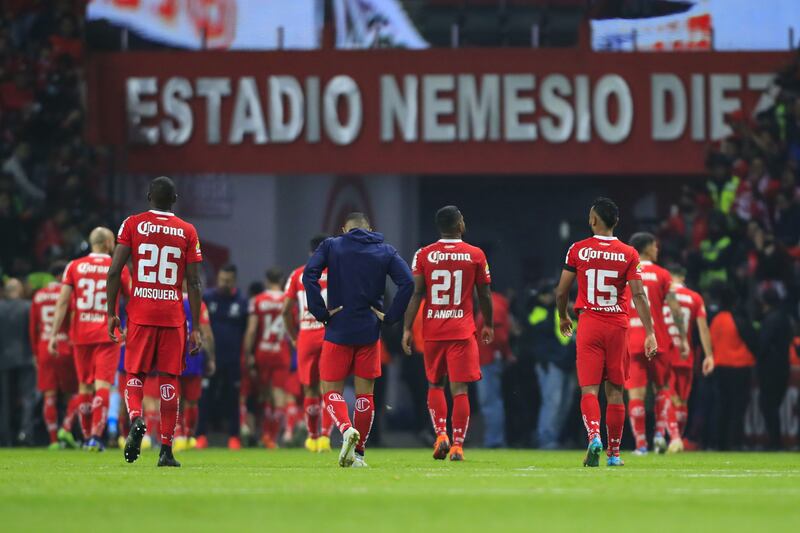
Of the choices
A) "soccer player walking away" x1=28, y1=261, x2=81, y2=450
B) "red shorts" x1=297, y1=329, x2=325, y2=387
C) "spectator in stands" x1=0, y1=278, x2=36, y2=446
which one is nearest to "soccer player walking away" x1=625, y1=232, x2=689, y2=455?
"red shorts" x1=297, y1=329, x2=325, y2=387

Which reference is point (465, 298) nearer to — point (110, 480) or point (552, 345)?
point (110, 480)

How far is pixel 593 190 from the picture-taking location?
1267 inches

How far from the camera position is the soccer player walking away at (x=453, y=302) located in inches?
582

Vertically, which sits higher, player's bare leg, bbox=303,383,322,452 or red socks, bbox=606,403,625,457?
red socks, bbox=606,403,625,457

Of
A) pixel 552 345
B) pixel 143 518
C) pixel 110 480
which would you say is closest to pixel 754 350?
pixel 552 345

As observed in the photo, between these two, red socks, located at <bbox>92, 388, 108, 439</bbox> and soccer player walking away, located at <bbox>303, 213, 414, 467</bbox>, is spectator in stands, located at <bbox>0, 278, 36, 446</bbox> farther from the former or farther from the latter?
soccer player walking away, located at <bbox>303, 213, 414, 467</bbox>

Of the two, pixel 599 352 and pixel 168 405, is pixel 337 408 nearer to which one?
pixel 168 405

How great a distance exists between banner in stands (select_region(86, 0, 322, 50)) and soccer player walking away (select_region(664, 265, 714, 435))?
9.70 meters

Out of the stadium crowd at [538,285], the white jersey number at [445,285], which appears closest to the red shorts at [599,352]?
the white jersey number at [445,285]

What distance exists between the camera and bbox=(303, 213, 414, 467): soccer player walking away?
13.5m

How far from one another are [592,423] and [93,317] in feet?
19.3

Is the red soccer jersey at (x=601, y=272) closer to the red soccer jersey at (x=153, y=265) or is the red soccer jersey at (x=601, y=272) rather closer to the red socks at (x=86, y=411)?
the red soccer jersey at (x=153, y=265)

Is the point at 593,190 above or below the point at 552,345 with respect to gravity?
above

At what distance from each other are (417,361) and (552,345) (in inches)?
101
